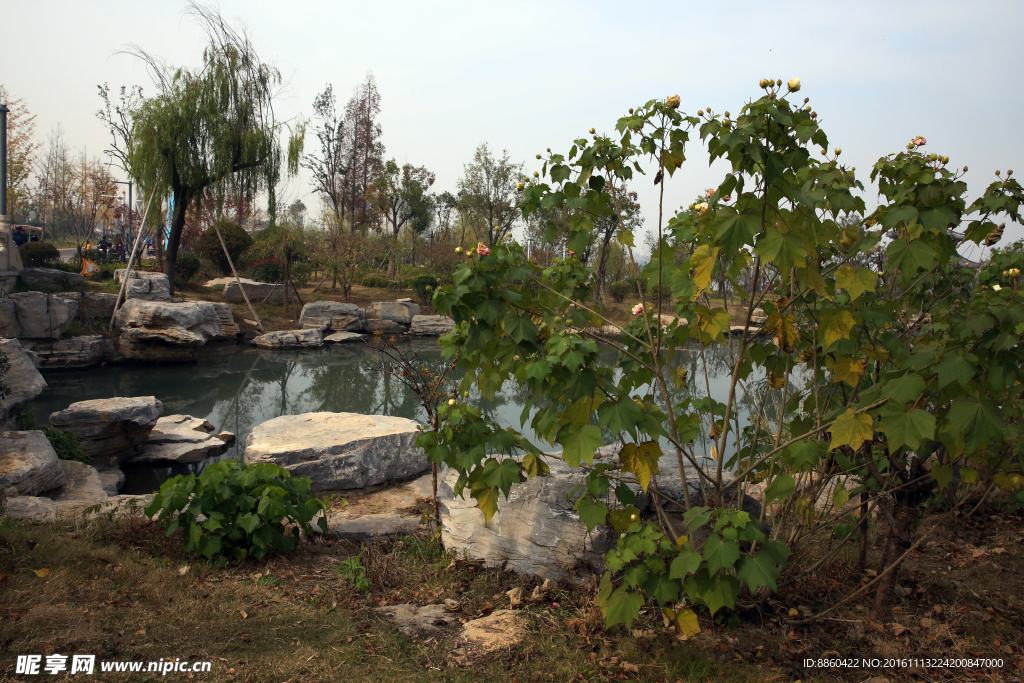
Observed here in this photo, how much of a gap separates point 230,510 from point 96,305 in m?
13.8

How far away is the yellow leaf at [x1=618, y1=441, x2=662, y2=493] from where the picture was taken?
2.10 meters

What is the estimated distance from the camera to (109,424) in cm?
682

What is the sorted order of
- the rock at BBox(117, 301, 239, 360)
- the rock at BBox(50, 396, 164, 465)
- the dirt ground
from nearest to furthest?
1. the dirt ground
2. the rock at BBox(50, 396, 164, 465)
3. the rock at BBox(117, 301, 239, 360)

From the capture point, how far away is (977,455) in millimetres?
2350

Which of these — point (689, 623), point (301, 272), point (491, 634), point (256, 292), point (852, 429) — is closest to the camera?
point (852, 429)

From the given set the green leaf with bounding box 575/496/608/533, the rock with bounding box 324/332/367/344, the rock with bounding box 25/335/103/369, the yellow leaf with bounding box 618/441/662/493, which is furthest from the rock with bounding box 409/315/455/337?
the yellow leaf with bounding box 618/441/662/493

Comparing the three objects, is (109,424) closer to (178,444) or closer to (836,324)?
(178,444)

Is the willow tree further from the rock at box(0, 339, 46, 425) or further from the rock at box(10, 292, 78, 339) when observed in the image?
the rock at box(0, 339, 46, 425)

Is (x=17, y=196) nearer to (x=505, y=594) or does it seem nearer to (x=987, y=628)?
(x=505, y=594)

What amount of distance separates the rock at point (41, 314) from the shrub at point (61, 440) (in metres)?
7.13

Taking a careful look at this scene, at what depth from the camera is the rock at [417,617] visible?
268 centimetres

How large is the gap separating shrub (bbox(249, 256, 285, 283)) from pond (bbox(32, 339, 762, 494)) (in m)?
7.03

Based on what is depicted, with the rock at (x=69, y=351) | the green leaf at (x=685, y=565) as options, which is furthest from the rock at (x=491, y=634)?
the rock at (x=69, y=351)

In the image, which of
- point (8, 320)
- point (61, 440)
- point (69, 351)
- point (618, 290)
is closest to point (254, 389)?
point (69, 351)
